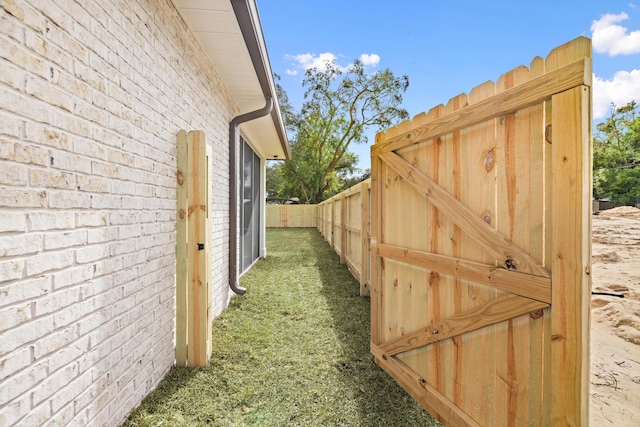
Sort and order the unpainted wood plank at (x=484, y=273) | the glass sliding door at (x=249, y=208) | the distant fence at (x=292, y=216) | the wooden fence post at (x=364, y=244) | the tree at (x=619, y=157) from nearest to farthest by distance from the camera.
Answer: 1. the unpainted wood plank at (x=484, y=273)
2. the wooden fence post at (x=364, y=244)
3. the glass sliding door at (x=249, y=208)
4. the tree at (x=619, y=157)
5. the distant fence at (x=292, y=216)

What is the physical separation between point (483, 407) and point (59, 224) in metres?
2.26

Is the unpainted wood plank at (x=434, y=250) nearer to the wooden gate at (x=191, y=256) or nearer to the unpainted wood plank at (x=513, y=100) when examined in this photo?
the unpainted wood plank at (x=513, y=100)

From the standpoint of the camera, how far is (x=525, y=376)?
135 centimetres

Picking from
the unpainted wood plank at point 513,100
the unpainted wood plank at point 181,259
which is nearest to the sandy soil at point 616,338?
the unpainted wood plank at point 513,100

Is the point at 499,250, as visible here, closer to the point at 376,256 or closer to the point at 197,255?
the point at 376,256

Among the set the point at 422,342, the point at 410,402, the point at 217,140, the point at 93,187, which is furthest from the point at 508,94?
the point at 217,140

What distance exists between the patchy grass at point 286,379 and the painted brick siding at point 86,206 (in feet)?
1.02

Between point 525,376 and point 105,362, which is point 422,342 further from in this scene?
point 105,362

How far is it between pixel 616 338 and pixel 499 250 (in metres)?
2.93

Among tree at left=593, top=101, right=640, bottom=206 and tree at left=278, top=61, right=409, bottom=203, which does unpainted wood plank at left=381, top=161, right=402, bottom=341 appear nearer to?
tree at left=278, top=61, right=409, bottom=203

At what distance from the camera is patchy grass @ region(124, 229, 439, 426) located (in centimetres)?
183

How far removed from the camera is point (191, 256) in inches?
93.9

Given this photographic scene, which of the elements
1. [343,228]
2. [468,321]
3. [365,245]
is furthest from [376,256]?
[343,228]

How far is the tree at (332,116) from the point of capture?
20016 mm
